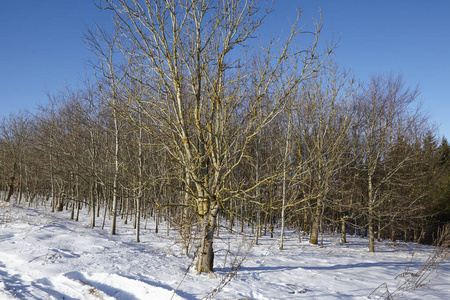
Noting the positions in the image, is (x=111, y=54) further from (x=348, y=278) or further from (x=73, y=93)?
(x=348, y=278)

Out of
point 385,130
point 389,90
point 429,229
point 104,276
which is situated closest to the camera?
point 104,276

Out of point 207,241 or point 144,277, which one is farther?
point 207,241

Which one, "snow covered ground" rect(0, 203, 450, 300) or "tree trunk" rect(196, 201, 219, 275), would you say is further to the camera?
"tree trunk" rect(196, 201, 219, 275)

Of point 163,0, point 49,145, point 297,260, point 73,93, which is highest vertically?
point 73,93

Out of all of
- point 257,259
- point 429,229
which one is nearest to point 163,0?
point 257,259

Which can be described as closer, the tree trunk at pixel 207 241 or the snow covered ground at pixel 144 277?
the snow covered ground at pixel 144 277

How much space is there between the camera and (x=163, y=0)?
5.60 m

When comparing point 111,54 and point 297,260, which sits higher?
point 111,54

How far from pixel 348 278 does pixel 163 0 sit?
26.3 ft

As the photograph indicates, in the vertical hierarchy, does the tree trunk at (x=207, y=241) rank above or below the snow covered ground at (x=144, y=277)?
above

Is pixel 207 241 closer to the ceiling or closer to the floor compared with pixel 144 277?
closer to the ceiling

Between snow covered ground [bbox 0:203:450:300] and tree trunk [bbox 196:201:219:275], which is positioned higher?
tree trunk [bbox 196:201:219:275]

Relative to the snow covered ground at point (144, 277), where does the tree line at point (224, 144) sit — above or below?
above

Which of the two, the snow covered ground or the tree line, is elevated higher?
the tree line
